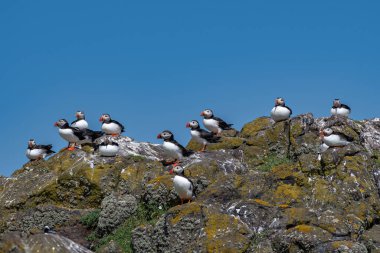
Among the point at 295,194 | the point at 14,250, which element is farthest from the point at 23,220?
the point at 14,250

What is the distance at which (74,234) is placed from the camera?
23.8 meters

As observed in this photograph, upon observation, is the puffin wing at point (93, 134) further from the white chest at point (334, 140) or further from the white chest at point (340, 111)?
the white chest at point (340, 111)

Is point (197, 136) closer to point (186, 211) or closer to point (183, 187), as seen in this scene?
point (183, 187)

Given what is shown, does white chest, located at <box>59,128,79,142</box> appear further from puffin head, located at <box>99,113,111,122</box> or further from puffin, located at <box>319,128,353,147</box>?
puffin, located at <box>319,128,353,147</box>

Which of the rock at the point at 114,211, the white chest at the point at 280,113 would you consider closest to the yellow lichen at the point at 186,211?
the rock at the point at 114,211

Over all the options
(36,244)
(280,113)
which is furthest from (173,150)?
(36,244)

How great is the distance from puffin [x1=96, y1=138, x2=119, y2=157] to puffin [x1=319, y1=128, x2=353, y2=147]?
787cm

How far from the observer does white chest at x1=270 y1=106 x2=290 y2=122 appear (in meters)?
30.2

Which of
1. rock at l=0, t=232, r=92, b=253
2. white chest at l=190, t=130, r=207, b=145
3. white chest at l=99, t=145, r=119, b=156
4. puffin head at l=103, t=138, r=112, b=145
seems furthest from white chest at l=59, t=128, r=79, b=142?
rock at l=0, t=232, r=92, b=253

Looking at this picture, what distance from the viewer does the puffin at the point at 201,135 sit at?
97.5 feet

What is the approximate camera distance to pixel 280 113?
3020 centimetres

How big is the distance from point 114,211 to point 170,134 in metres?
5.41

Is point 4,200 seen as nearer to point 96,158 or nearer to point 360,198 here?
point 96,158

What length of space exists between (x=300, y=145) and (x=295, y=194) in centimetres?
704
